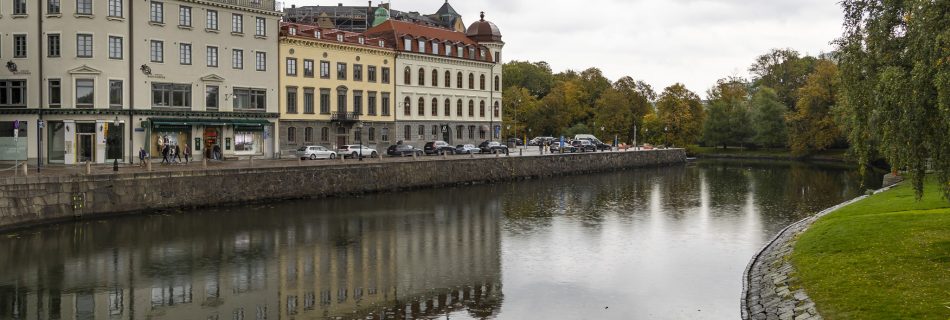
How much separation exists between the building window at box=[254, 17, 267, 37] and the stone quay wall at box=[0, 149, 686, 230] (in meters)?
14.4

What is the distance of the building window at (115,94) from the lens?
53.4m

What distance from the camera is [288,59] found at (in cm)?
6612

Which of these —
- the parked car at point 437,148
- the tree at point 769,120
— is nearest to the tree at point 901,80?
the parked car at point 437,148

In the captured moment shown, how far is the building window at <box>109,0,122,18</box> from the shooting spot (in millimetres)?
52866

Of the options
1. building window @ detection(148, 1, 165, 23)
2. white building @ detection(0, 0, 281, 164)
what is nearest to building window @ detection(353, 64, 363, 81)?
white building @ detection(0, 0, 281, 164)

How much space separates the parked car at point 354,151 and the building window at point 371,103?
21.0ft

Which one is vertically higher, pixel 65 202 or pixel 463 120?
pixel 463 120

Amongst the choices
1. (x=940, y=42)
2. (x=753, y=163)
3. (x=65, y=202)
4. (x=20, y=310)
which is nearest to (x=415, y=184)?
(x=65, y=202)

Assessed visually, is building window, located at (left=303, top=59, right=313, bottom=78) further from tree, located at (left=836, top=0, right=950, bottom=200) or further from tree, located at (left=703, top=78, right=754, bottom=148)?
tree, located at (left=703, top=78, right=754, bottom=148)

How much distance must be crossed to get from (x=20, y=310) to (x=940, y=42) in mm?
23216

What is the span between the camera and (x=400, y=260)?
29.8m

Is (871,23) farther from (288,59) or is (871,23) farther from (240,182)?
(288,59)

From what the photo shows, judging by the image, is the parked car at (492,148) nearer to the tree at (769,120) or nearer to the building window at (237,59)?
the building window at (237,59)

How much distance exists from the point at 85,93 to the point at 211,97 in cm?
925
